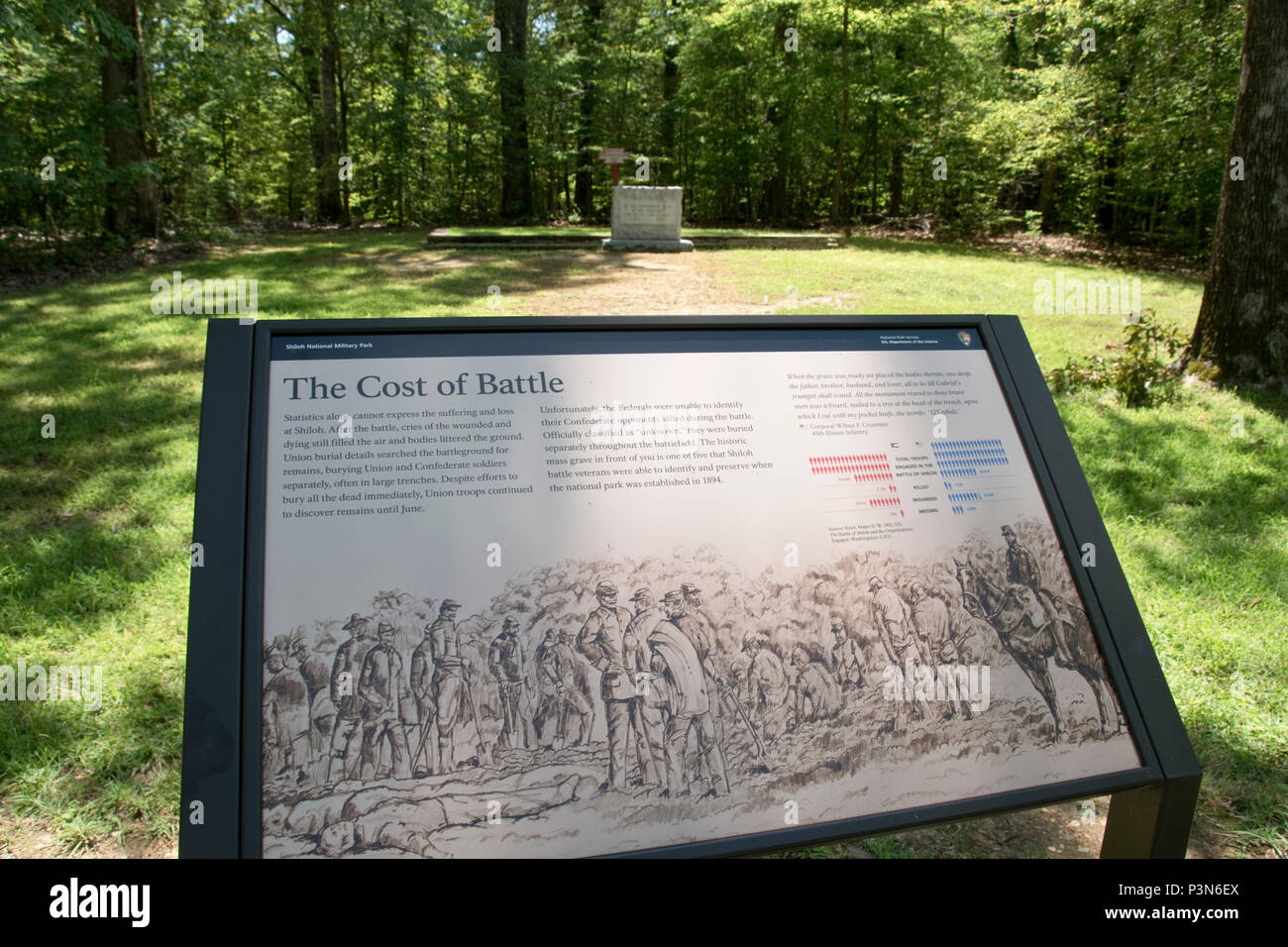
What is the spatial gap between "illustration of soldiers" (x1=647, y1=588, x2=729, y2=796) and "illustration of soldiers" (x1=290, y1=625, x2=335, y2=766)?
626mm

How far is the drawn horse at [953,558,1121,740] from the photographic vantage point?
1.85m

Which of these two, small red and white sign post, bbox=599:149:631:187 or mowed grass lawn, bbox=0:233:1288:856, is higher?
small red and white sign post, bbox=599:149:631:187

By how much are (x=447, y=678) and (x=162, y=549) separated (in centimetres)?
294

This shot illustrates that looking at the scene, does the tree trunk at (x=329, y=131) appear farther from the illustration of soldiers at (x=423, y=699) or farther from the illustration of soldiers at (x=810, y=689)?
the illustration of soldiers at (x=810, y=689)

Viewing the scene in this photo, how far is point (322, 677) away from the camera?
5.20ft

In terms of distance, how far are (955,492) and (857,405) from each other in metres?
0.31

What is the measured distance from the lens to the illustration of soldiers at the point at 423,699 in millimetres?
1566

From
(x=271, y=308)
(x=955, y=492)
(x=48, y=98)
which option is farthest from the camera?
(x=48, y=98)

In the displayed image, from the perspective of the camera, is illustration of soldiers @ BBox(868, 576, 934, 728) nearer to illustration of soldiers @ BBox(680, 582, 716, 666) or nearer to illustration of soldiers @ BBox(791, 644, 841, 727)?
illustration of soldiers @ BBox(791, 644, 841, 727)

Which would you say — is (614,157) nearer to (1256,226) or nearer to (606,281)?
(606,281)

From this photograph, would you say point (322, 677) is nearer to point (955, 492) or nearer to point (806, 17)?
point (955, 492)

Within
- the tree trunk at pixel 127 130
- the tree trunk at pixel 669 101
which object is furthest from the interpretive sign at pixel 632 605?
the tree trunk at pixel 669 101

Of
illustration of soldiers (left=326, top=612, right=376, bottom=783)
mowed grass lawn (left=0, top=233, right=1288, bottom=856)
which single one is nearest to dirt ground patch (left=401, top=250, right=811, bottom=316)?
mowed grass lawn (left=0, top=233, right=1288, bottom=856)
